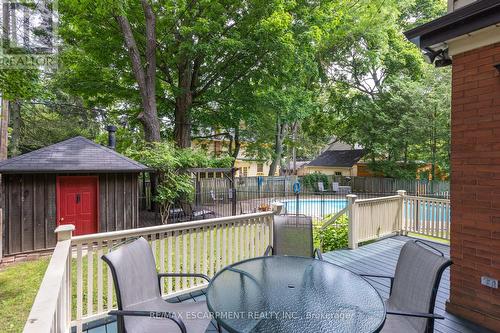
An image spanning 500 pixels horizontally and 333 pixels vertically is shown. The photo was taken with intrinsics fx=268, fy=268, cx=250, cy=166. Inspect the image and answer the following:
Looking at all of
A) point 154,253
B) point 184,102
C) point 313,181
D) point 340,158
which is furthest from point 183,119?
point 340,158

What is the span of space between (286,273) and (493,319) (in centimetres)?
213

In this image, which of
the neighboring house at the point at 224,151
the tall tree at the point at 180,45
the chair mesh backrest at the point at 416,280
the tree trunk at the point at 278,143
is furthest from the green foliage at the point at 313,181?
the chair mesh backrest at the point at 416,280

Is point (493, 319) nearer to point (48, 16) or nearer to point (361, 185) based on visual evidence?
point (48, 16)

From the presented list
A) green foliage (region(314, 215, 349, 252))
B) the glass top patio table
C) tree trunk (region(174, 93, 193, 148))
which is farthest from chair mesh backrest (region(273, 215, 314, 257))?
tree trunk (region(174, 93, 193, 148))

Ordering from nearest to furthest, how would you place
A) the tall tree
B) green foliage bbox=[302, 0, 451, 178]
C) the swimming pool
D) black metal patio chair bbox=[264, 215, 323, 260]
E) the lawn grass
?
black metal patio chair bbox=[264, 215, 323, 260] < the lawn grass < the tall tree < the swimming pool < green foliage bbox=[302, 0, 451, 178]

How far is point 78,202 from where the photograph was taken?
7.79 m

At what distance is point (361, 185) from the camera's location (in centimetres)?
2044

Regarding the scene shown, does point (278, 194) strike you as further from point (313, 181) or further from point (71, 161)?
point (71, 161)

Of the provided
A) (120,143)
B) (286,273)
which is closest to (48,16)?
(120,143)

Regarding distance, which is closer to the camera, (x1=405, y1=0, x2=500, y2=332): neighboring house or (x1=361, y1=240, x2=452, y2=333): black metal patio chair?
(x1=361, y1=240, x2=452, y2=333): black metal patio chair

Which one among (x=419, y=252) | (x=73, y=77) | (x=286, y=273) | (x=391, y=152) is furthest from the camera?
(x=391, y=152)

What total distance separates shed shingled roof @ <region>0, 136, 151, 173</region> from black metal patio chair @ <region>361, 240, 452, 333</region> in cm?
754

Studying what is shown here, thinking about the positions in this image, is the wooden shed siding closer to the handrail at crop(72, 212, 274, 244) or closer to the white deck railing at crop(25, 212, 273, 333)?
the white deck railing at crop(25, 212, 273, 333)

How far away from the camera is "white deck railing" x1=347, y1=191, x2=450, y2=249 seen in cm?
554
